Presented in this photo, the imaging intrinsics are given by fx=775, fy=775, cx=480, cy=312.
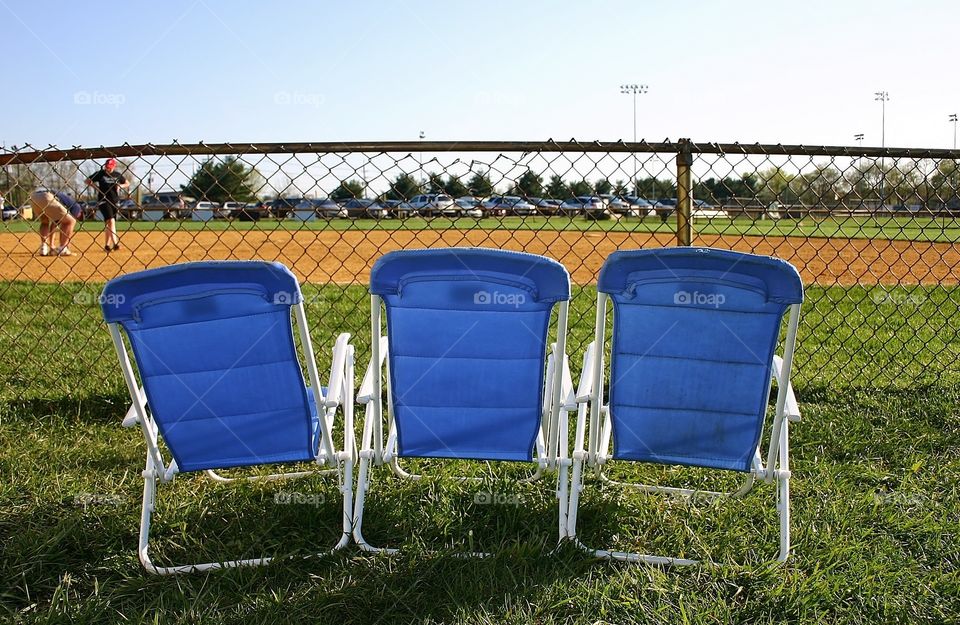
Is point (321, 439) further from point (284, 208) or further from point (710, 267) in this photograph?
point (284, 208)

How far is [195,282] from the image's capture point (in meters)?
2.48

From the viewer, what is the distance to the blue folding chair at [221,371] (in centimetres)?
249

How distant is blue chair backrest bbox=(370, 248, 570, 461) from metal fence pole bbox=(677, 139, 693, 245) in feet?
5.92

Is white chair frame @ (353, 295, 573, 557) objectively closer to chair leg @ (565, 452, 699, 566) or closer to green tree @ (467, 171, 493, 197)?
chair leg @ (565, 452, 699, 566)

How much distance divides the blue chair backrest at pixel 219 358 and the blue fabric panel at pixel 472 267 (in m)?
0.30

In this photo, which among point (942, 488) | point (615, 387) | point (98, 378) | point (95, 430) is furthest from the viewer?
point (98, 378)

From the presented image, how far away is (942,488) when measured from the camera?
3.29 metres

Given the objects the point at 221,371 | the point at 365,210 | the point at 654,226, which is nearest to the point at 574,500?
the point at 221,371

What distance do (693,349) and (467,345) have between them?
79 cm

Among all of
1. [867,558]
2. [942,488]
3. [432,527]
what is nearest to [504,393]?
[432,527]

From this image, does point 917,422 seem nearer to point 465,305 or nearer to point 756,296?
point 756,296

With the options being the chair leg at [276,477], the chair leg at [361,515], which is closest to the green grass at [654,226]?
the chair leg at [276,477]

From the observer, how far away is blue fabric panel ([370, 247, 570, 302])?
8.28 feet

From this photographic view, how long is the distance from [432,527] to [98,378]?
285cm
